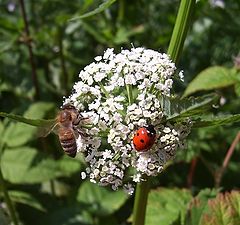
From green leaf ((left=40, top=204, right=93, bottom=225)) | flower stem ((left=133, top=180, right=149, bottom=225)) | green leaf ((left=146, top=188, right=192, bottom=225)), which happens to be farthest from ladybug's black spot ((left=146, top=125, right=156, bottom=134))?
green leaf ((left=40, top=204, right=93, bottom=225))

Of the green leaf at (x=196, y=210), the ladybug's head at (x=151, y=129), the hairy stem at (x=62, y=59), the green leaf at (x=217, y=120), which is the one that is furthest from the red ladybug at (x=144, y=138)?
the hairy stem at (x=62, y=59)

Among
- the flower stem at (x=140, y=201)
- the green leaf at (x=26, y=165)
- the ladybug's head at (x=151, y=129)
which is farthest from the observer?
the green leaf at (x=26, y=165)

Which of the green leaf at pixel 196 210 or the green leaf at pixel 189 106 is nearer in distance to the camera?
the green leaf at pixel 189 106

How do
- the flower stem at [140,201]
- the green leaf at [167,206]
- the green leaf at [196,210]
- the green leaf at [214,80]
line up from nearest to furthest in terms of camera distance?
1. the flower stem at [140,201]
2. the green leaf at [196,210]
3. the green leaf at [167,206]
4. the green leaf at [214,80]

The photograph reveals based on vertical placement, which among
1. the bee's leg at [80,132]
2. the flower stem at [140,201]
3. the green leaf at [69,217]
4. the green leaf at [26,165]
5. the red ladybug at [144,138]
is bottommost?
the green leaf at [69,217]

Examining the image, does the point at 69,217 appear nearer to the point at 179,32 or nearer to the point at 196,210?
the point at 196,210

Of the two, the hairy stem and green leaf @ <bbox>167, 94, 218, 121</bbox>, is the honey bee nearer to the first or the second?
green leaf @ <bbox>167, 94, 218, 121</bbox>

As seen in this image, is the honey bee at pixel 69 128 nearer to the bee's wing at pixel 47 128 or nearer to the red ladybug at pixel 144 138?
the bee's wing at pixel 47 128

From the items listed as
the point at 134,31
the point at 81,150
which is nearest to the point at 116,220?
the point at 134,31

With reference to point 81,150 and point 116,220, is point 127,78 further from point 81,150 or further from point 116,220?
point 116,220
